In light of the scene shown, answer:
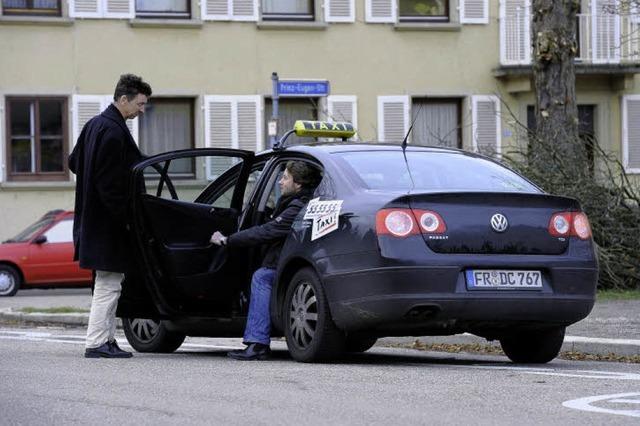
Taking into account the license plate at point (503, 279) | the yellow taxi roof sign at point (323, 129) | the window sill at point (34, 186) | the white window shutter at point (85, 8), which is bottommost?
the license plate at point (503, 279)

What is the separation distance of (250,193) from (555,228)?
2.48 meters

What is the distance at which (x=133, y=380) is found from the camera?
31.8ft

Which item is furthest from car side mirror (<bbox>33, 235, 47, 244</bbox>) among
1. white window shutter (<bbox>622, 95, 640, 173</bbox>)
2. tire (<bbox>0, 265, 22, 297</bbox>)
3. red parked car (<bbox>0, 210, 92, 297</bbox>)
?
white window shutter (<bbox>622, 95, 640, 173</bbox>)

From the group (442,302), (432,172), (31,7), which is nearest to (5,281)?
(31,7)

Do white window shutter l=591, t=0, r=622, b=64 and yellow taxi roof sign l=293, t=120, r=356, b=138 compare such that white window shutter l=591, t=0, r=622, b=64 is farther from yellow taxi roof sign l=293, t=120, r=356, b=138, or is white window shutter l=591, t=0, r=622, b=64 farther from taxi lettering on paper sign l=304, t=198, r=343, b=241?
taxi lettering on paper sign l=304, t=198, r=343, b=241

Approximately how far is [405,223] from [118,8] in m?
24.6

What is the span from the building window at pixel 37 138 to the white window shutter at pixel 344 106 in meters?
5.61

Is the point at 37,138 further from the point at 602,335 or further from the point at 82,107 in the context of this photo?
the point at 602,335

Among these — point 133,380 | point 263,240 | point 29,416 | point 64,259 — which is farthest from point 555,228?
point 64,259

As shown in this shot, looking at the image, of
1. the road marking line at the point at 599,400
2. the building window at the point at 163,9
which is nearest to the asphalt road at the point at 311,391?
the road marking line at the point at 599,400

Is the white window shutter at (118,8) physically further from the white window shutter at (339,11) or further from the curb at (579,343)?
the curb at (579,343)

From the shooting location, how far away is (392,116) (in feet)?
119

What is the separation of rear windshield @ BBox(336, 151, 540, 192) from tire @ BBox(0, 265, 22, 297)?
17830 mm

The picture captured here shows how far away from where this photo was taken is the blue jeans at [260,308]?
11422 mm
